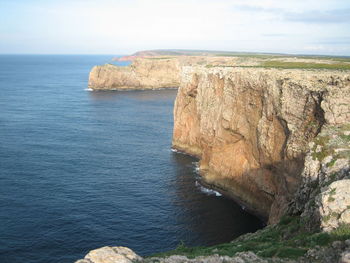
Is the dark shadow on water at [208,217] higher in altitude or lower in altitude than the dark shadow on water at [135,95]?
lower

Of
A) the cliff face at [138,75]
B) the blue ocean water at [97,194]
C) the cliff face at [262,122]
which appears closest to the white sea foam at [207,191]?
the blue ocean water at [97,194]

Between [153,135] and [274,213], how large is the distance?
53.6 m

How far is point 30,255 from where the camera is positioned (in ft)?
139

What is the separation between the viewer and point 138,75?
188000 mm

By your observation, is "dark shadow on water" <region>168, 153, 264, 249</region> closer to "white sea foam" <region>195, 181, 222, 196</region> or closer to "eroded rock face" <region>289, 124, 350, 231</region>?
"white sea foam" <region>195, 181, 222, 196</region>

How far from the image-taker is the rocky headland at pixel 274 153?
22.1 m

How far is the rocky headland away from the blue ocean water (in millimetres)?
5589

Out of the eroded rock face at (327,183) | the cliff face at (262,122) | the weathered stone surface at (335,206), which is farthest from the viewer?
the cliff face at (262,122)

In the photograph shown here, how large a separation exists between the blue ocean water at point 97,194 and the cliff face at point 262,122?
186 inches

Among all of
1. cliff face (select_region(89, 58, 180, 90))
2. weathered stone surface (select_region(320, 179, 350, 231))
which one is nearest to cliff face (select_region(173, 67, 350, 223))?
weathered stone surface (select_region(320, 179, 350, 231))

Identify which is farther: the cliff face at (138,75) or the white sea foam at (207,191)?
the cliff face at (138,75)

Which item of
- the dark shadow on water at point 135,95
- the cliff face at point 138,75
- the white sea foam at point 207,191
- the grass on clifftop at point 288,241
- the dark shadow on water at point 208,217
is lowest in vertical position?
the dark shadow on water at point 208,217

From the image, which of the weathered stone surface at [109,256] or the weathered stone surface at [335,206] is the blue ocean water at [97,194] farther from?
the weathered stone surface at [335,206]

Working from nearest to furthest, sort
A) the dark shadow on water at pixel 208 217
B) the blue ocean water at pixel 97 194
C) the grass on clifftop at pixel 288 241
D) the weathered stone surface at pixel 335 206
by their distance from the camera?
1. the grass on clifftop at pixel 288 241
2. the weathered stone surface at pixel 335 206
3. the blue ocean water at pixel 97 194
4. the dark shadow on water at pixel 208 217
